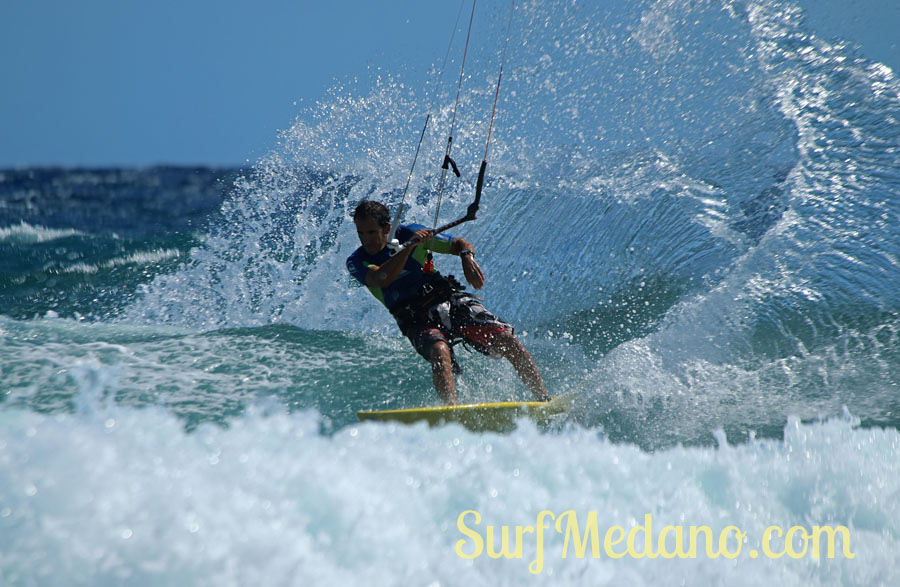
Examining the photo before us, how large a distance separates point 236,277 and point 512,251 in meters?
2.74

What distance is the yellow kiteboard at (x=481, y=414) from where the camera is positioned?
3248 millimetres

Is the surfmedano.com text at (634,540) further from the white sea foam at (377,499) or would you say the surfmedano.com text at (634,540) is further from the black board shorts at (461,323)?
the black board shorts at (461,323)

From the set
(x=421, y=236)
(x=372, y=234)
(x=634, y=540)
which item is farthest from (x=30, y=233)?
(x=634, y=540)

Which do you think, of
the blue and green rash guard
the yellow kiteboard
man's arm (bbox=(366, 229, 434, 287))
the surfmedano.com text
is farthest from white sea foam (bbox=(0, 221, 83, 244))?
the surfmedano.com text

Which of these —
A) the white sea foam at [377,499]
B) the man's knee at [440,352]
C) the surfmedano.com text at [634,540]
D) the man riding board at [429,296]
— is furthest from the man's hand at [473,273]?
the surfmedano.com text at [634,540]

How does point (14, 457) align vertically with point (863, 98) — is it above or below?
below

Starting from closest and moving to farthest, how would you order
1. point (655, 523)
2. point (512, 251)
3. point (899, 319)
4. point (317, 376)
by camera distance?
point (655, 523), point (317, 376), point (899, 319), point (512, 251)

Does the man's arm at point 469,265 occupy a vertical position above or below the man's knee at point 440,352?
above

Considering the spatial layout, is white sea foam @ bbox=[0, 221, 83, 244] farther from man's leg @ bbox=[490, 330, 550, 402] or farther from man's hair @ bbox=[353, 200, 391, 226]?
man's leg @ bbox=[490, 330, 550, 402]

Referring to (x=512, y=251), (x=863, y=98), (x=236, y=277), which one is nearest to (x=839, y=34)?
(x=863, y=98)

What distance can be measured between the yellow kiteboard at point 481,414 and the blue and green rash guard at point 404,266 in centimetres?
98

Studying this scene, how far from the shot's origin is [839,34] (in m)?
6.16

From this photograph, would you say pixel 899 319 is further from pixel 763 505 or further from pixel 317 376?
pixel 317 376

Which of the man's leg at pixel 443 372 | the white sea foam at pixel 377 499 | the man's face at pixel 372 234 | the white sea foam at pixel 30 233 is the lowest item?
the white sea foam at pixel 377 499
